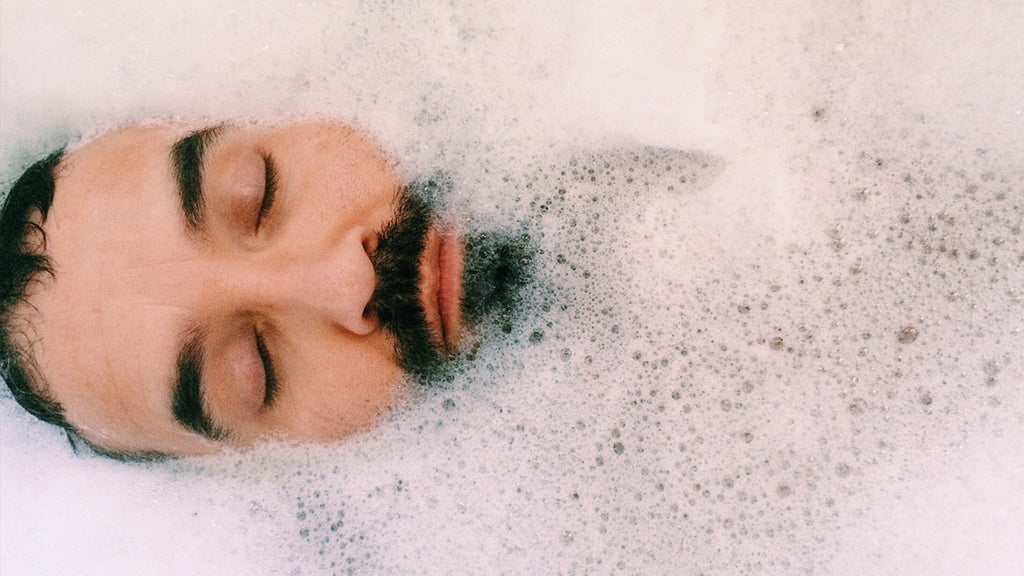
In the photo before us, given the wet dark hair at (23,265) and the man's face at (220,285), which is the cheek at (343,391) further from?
the wet dark hair at (23,265)

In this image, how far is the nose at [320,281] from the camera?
31.4 inches

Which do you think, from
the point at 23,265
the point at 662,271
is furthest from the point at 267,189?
the point at 662,271

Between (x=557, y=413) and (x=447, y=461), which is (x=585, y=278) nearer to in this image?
(x=557, y=413)

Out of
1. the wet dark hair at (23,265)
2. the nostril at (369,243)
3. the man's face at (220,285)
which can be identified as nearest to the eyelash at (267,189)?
the man's face at (220,285)

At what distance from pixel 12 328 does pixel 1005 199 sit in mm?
1332

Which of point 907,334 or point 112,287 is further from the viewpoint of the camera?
point 907,334

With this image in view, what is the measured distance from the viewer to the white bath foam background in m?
0.92

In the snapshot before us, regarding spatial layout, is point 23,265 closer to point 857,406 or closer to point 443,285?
point 443,285

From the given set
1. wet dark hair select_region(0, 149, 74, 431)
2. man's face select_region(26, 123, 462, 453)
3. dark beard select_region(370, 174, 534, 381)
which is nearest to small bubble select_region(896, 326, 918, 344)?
dark beard select_region(370, 174, 534, 381)

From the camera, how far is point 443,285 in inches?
36.6

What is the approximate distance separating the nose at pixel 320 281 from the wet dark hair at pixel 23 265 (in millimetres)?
282

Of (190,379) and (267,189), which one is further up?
(267,189)

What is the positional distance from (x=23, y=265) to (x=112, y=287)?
138 millimetres

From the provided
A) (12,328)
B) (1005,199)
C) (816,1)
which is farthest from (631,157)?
(12,328)
